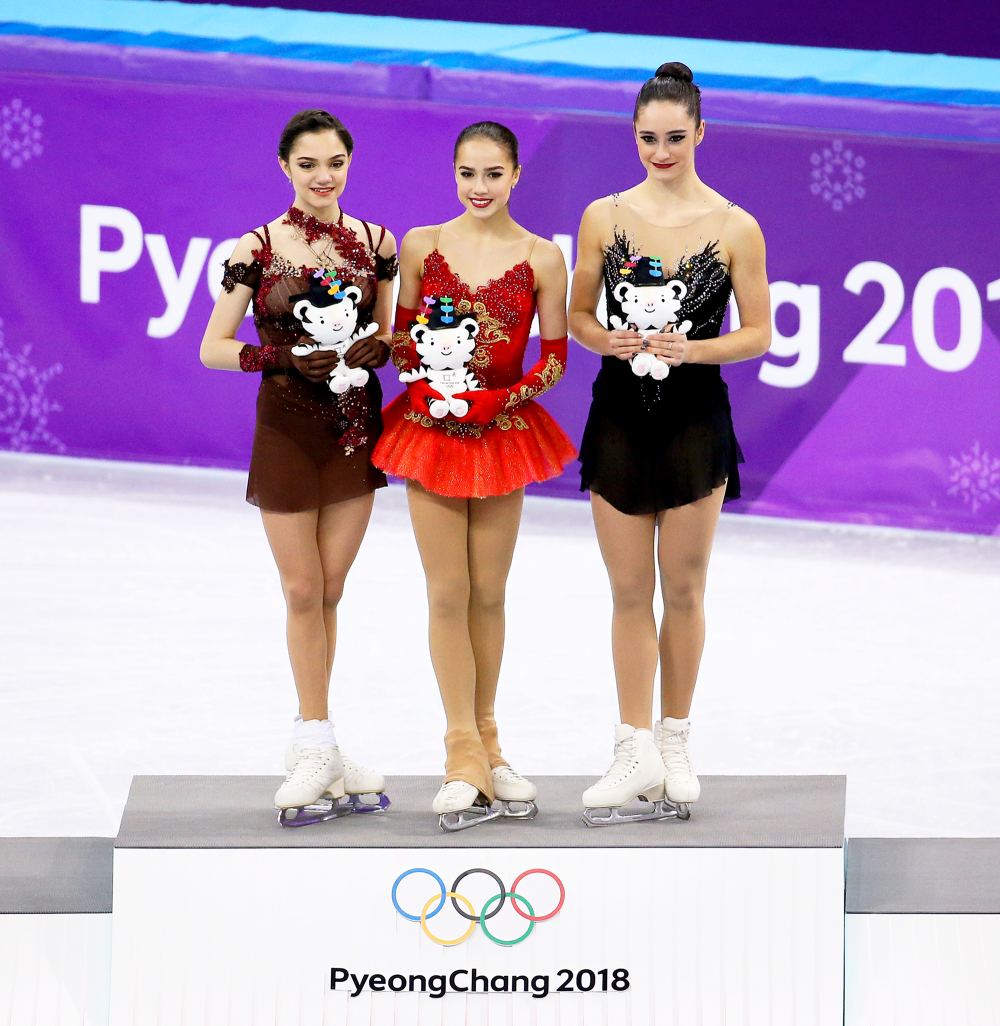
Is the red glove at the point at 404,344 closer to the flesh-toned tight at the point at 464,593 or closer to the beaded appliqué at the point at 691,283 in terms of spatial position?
the flesh-toned tight at the point at 464,593

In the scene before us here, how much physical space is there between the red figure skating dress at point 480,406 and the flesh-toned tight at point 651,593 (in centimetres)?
22

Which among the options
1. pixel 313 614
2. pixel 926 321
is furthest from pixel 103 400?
pixel 313 614

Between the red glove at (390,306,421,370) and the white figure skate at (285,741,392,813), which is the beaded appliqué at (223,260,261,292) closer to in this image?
the red glove at (390,306,421,370)

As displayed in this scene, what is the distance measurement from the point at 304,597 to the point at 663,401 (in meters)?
0.87

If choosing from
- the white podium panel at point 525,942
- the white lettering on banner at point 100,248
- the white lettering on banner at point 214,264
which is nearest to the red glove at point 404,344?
the white podium panel at point 525,942

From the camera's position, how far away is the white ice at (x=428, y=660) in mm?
5273

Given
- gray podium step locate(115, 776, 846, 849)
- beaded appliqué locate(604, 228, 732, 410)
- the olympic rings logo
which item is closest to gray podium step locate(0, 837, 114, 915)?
gray podium step locate(115, 776, 846, 849)

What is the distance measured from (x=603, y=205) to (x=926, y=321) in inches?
170

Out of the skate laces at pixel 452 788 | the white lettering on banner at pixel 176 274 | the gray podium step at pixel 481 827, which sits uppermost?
the white lettering on banner at pixel 176 274

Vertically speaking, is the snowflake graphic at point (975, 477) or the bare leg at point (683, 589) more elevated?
the snowflake graphic at point (975, 477)

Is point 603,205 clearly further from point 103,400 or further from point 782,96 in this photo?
point 103,400

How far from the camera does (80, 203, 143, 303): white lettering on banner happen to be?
864 centimetres

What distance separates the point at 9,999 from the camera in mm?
3752

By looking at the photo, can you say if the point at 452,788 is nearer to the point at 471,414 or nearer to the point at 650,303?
the point at 471,414
